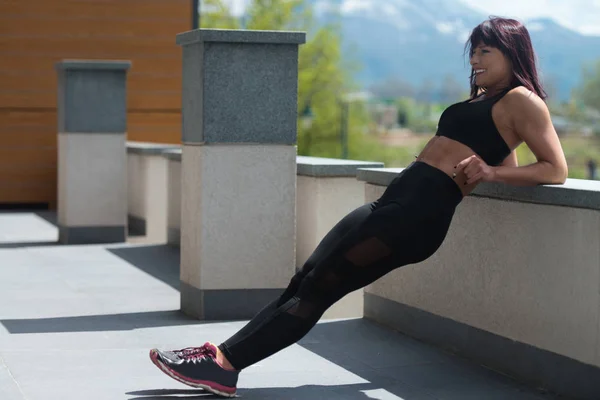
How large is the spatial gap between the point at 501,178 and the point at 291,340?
1.26 m

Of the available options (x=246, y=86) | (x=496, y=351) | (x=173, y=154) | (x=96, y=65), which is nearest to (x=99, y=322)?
(x=246, y=86)

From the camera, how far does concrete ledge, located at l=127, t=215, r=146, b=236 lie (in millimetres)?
15555

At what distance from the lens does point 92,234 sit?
14.1 meters

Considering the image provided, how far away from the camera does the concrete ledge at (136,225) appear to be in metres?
15.6

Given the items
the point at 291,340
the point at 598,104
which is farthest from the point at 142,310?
A: the point at 598,104

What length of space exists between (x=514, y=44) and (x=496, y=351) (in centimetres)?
168

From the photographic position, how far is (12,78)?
20.7 m

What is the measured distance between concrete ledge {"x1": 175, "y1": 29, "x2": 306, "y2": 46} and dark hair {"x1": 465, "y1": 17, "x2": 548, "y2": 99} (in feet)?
7.83

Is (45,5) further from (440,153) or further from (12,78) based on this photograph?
(440,153)

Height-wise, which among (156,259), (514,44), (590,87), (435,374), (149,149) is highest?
(590,87)

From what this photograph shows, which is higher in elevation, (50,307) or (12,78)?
(12,78)

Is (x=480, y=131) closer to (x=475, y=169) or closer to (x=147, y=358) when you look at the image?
(x=475, y=169)

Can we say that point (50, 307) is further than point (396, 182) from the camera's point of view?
Yes

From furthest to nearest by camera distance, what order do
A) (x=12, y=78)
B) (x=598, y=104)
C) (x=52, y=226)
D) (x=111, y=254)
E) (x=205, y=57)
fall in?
(x=598, y=104) → (x=12, y=78) → (x=52, y=226) → (x=111, y=254) → (x=205, y=57)
